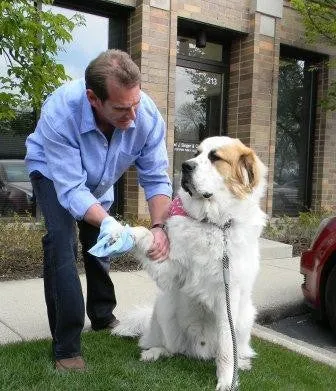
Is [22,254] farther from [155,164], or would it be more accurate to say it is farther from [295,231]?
[295,231]

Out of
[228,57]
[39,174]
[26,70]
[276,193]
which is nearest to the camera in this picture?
[39,174]

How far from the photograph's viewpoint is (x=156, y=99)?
825 cm

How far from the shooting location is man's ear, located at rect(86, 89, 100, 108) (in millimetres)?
2926

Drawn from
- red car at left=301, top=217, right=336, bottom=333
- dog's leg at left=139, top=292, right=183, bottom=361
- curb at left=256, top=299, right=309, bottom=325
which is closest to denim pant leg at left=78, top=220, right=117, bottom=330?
dog's leg at left=139, top=292, right=183, bottom=361

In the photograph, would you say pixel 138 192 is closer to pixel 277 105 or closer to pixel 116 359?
pixel 277 105

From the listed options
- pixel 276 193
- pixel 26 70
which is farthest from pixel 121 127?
pixel 276 193

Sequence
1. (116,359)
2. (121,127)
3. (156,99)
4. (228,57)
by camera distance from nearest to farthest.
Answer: (121,127)
(116,359)
(156,99)
(228,57)

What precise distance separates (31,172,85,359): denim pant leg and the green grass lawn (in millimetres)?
257

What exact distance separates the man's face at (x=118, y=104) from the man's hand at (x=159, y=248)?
704 millimetres

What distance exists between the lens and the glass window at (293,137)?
1039cm

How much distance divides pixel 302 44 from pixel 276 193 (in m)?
2.95

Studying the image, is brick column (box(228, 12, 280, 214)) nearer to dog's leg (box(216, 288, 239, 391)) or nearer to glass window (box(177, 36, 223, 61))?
glass window (box(177, 36, 223, 61))

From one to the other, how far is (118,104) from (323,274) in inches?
107

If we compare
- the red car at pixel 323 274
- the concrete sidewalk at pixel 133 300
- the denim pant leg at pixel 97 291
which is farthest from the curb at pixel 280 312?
the denim pant leg at pixel 97 291
